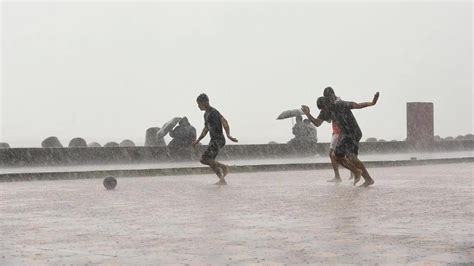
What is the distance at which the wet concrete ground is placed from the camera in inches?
289

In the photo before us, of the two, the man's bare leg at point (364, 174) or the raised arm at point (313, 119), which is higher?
the raised arm at point (313, 119)

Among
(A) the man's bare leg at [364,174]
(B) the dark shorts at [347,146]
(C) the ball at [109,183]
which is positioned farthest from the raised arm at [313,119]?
(C) the ball at [109,183]

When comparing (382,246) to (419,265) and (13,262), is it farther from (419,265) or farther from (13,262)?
(13,262)

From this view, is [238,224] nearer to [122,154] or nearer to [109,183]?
[109,183]

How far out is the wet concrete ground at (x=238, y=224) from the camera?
734 centimetres

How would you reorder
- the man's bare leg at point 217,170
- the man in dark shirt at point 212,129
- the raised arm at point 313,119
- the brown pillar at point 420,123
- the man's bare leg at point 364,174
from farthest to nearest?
the brown pillar at point 420,123 < the man in dark shirt at point 212,129 < the man's bare leg at point 217,170 < the man's bare leg at point 364,174 < the raised arm at point 313,119

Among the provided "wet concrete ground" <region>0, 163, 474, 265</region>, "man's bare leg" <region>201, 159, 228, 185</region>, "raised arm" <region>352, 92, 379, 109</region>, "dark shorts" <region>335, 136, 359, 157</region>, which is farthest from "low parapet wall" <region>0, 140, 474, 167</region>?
"raised arm" <region>352, 92, 379, 109</region>

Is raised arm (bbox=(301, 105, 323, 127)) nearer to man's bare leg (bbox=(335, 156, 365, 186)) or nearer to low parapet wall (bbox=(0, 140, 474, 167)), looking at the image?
man's bare leg (bbox=(335, 156, 365, 186))

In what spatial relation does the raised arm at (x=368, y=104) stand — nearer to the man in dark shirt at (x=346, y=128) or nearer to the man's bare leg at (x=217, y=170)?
the man in dark shirt at (x=346, y=128)

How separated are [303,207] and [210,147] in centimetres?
628

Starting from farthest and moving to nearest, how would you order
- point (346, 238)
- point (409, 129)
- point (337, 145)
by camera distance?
point (409, 129)
point (337, 145)
point (346, 238)

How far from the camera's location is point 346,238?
8.44 m

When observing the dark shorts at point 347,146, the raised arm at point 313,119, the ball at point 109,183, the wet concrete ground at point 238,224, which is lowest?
the ball at point 109,183

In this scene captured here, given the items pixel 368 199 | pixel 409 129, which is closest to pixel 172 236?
pixel 368 199
